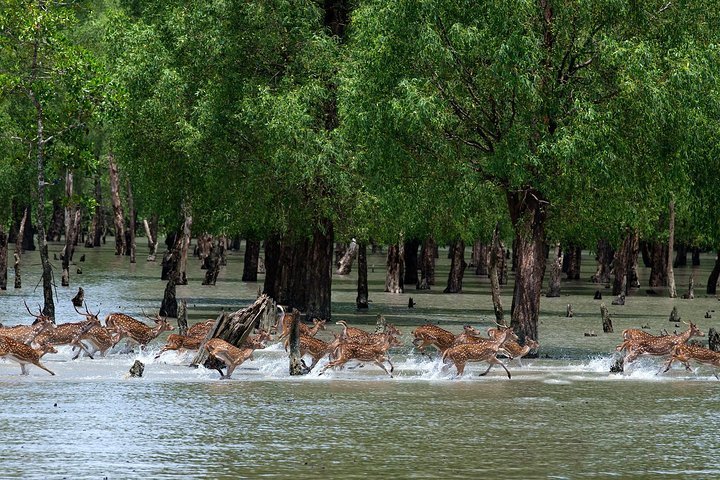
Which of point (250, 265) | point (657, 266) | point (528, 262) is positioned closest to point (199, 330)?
point (528, 262)

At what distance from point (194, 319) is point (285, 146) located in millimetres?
6467

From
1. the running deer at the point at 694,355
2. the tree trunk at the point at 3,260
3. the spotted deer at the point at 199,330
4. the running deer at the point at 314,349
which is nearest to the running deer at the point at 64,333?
the spotted deer at the point at 199,330

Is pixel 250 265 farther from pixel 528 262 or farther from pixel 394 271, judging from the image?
pixel 528 262

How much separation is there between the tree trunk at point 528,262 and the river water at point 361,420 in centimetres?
111

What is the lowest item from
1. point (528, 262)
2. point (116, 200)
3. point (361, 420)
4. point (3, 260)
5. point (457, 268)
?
point (361, 420)

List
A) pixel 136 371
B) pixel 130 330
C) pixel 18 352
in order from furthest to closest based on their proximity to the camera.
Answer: pixel 130 330, pixel 136 371, pixel 18 352

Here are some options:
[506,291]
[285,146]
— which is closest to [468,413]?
[285,146]

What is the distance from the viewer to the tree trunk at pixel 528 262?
32000 mm

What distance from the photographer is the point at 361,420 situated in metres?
20.8

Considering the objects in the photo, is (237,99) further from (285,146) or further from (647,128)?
(647,128)

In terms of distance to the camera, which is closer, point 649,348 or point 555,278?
point 649,348

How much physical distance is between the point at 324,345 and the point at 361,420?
6.59 meters

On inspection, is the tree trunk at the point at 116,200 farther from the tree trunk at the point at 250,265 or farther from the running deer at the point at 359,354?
the running deer at the point at 359,354

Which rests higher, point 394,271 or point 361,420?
point 394,271
